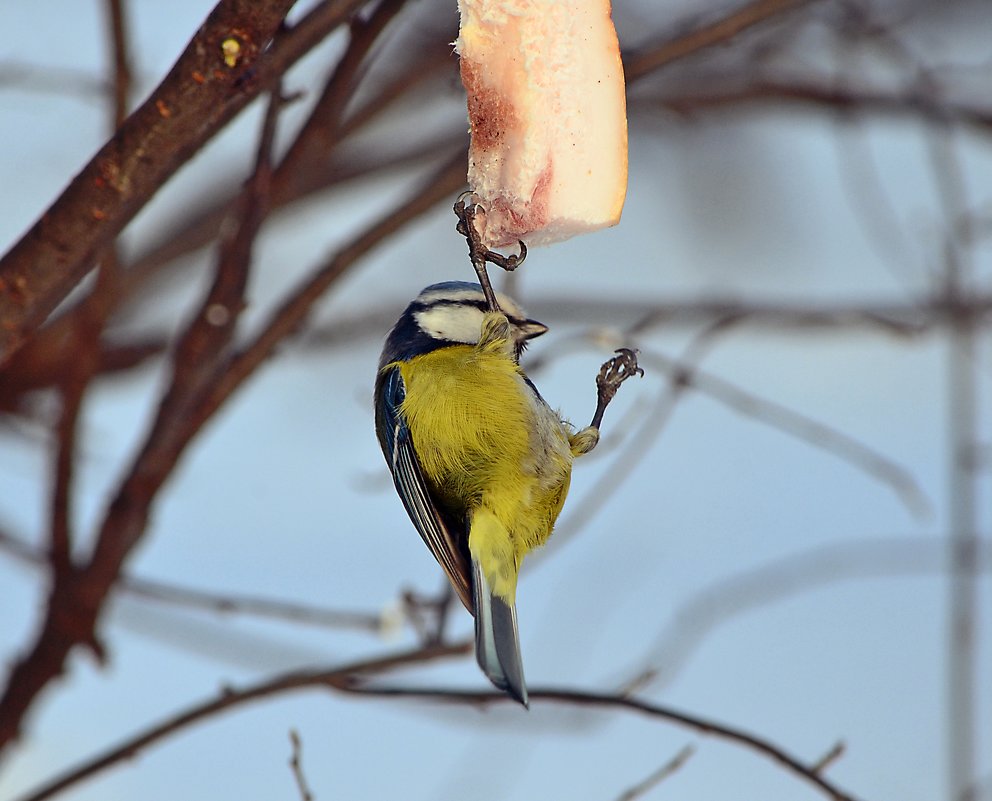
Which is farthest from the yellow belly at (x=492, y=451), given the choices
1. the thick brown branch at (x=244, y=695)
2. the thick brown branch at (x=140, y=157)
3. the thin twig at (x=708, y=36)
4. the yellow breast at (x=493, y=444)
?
the thick brown branch at (x=140, y=157)

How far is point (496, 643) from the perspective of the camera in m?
0.82

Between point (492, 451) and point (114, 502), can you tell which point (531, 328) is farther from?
point (114, 502)

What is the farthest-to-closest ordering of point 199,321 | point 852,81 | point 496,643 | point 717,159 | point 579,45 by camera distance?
1. point 717,159
2. point 852,81
3. point 199,321
4. point 496,643
5. point 579,45

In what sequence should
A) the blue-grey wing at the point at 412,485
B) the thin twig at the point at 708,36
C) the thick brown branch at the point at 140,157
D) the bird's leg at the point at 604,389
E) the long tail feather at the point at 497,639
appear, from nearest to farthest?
the thick brown branch at the point at 140,157 → the long tail feather at the point at 497,639 → the thin twig at the point at 708,36 → the blue-grey wing at the point at 412,485 → the bird's leg at the point at 604,389

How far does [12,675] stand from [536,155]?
2.41 ft

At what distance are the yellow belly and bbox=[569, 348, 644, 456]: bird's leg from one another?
24 mm

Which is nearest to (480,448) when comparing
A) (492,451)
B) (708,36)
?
(492,451)

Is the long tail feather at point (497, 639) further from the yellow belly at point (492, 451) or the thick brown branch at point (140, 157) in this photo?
the thick brown branch at point (140, 157)

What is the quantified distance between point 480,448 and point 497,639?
27 cm

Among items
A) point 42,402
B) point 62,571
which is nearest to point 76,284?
point 62,571

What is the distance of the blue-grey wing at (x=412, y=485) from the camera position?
971 millimetres

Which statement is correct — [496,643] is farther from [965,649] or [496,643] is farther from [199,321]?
[965,649]

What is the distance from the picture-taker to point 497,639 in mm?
834

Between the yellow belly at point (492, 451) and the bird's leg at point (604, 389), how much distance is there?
0.9 inches
